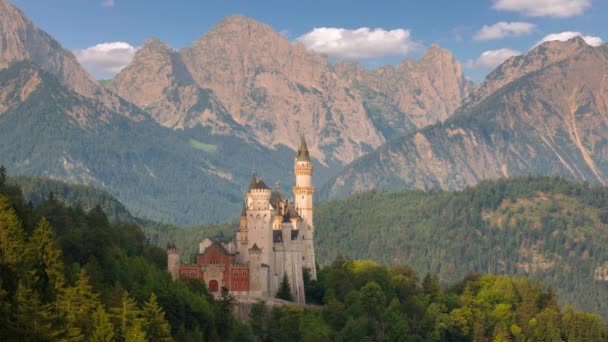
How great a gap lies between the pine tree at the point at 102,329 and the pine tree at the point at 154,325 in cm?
768

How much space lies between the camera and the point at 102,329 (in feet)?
428

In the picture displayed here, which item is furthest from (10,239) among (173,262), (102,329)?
(173,262)

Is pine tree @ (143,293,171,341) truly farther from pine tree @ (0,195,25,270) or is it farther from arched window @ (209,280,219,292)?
arched window @ (209,280,219,292)

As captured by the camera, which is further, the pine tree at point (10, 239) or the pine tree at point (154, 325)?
the pine tree at point (154, 325)

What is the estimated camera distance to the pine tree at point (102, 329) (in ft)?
427

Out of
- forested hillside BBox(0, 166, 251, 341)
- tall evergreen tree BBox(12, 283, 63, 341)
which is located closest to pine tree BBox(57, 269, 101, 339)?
forested hillside BBox(0, 166, 251, 341)

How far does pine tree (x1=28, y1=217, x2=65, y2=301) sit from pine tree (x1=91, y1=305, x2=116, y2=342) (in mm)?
9259

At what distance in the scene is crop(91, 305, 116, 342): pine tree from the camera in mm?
130250

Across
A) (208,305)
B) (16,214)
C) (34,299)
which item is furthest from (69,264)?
(34,299)

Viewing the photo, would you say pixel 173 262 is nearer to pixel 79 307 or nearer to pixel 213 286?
pixel 213 286

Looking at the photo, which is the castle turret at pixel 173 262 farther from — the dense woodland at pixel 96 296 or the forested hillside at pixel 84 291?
→ the forested hillside at pixel 84 291

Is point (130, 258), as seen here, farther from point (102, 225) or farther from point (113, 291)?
point (113, 291)

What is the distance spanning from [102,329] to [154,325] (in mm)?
12834

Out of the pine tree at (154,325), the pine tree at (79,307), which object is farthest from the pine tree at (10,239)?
the pine tree at (154,325)
